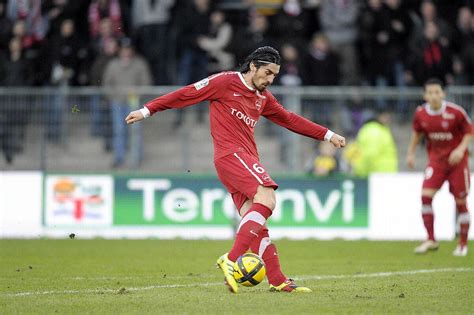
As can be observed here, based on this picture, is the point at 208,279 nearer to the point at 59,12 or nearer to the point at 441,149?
the point at 441,149

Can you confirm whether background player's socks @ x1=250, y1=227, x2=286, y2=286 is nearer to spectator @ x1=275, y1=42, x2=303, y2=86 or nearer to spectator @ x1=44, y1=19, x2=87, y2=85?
spectator @ x1=275, y1=42, x2=303, y2=86

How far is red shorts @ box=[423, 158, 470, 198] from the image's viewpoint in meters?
16.5

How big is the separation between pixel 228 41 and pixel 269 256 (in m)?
11.6

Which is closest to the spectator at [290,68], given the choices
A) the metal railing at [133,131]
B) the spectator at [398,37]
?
the metal railing at [133,131]

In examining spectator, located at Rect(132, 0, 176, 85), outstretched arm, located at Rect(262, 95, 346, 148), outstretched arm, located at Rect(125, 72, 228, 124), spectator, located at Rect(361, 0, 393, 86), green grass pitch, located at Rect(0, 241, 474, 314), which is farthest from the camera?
spectator, located at Rect(132, 0, 176, 85)

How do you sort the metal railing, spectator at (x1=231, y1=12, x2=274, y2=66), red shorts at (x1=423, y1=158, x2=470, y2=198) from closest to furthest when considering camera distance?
red shorts at (x1=423, y1=158, x2=470, y2=198) → the metal railing → spectator at (x1=231, y1=12, x2=274, y2=66)

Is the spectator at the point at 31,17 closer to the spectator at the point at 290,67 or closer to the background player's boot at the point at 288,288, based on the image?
the spectator at the point at 290,67

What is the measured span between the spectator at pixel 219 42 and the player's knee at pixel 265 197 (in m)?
11.5

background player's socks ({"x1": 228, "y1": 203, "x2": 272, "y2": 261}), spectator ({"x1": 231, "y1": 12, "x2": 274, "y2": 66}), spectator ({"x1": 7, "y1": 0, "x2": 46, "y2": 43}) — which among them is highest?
spectator ({"x1": 7, "y1": 0, "x2": 46, "y2": 43})

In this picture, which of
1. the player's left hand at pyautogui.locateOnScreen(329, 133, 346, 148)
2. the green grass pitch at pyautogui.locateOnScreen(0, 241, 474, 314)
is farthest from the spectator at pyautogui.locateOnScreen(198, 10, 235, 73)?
the player's left hand at pyautogui.locateOnScreen(329, 133, 346, 148)

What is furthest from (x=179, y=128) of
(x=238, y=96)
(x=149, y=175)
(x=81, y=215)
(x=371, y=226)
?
(x=238, y=96)

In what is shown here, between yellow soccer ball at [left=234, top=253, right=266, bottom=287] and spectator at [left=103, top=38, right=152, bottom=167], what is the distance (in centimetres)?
1034

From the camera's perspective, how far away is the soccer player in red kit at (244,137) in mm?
10680

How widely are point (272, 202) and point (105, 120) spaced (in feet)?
33.9
